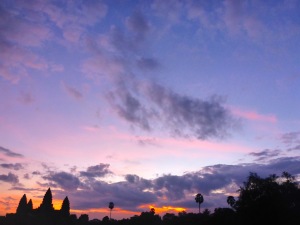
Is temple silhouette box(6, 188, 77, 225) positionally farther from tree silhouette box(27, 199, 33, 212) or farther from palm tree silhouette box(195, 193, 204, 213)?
palm tree silhouette box(195, 193, 204, 213)

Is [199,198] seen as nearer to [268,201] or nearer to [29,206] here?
[268,201]

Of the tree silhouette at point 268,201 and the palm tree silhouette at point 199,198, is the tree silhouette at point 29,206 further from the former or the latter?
the tree silhouette at point 268,201

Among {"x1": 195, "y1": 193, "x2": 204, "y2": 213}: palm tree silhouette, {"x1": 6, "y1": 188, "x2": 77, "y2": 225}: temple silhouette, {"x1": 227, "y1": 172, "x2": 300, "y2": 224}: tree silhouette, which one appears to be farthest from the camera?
{"x1": 6, "y1": 188, "x2": 77, "y2": 225}: temple silhouette

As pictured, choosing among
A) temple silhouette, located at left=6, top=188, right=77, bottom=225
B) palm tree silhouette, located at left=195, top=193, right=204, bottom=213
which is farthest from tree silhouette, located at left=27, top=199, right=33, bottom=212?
palm tree silhouette, located at left=195, top=193, right=204, bottom=213

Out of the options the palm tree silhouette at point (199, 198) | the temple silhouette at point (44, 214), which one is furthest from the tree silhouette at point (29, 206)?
the palm tree silhouette at point (199, 198)

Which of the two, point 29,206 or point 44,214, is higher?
point 29,206

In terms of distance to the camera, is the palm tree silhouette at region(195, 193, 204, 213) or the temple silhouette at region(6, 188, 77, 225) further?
the temple silhouette at region(6, 188, 77, 225)

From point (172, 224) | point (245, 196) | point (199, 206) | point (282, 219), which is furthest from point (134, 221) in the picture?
point (282, 219)

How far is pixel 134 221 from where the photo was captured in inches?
4786

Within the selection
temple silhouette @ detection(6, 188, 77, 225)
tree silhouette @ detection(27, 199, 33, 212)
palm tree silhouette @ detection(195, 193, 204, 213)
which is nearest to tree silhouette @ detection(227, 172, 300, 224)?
palm tree silhouette @ detection(195, 193, 204, 213)

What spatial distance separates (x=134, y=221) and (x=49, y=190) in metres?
52.6

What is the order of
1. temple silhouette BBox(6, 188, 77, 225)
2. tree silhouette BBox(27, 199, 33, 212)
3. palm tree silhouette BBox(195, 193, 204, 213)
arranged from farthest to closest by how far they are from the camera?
tree silhouette BBox(27, 199, 33, 212), temple silhouette BBox(6, 188, 77, 225), palm tree silhouette BBox(195, 193, 204, 213)

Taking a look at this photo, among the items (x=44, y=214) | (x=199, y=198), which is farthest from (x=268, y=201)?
(x=44, y=214)

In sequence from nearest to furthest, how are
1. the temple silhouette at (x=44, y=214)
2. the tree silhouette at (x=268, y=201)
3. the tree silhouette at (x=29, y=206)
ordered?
the tree silhouette at (x=268, y=201)
the temple silhouette at (x=44, y=214)
the tree silhouette at (x=29, y=206)
